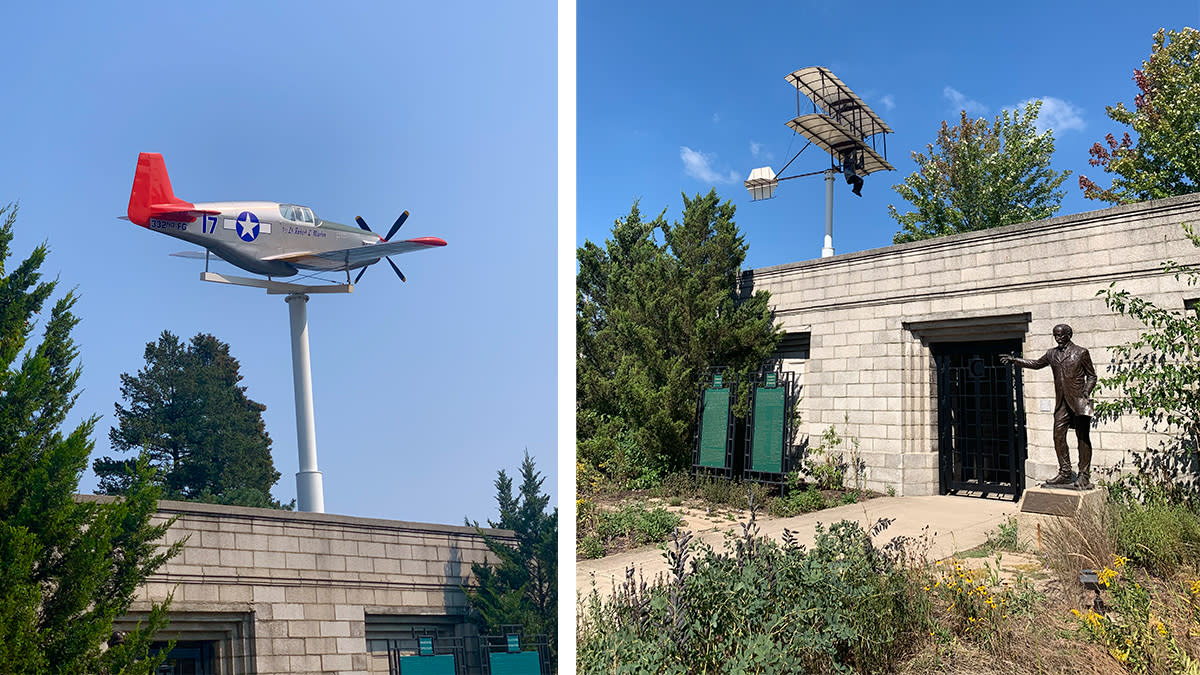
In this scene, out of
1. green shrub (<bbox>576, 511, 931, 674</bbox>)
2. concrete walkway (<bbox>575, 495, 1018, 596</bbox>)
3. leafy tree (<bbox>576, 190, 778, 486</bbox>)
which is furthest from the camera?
leafy tree (<bbox>576, 190, 778, 486</bbox>)

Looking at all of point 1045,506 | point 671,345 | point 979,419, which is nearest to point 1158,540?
point 1045,506

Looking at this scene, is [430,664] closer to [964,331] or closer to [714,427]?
[714,427]

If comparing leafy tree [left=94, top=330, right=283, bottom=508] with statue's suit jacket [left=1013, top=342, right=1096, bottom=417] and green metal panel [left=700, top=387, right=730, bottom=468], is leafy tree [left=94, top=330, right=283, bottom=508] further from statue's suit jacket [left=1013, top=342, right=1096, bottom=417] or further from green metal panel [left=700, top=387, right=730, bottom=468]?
statue's suit jacket [left=1013, top=342, right=1096, bottom=417]

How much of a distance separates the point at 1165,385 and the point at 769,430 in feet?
10.0

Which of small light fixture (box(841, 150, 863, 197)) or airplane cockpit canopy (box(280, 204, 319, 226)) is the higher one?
small light fixture (box(841, 150, 863, 197))

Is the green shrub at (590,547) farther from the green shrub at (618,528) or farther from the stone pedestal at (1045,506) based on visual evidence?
the stone pedestal at (1045,506)

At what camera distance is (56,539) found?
12.6 feet

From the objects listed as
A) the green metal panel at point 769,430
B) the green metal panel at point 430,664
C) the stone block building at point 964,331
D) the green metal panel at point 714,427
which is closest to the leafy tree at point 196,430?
the green metal panel at point 430,664

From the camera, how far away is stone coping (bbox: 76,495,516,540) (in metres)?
4.26

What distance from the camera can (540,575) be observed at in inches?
258

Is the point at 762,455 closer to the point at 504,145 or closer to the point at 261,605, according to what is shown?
the point at 504,145

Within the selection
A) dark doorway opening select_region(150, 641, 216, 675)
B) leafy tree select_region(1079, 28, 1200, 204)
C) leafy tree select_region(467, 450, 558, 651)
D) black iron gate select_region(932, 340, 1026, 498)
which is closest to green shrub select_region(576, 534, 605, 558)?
leafy tree select_region(467, 450, 558, 651)

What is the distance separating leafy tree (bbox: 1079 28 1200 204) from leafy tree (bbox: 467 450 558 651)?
946 centimetres

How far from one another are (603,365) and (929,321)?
391cm
